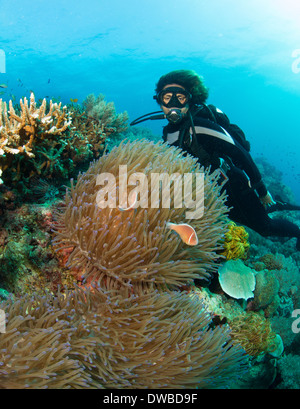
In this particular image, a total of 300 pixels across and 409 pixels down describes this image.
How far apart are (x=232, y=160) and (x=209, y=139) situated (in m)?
0.85

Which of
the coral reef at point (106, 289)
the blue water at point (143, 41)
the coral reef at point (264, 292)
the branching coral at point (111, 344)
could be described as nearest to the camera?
the branching coral at point (111, 344)

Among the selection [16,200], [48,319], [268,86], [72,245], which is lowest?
[48,319]

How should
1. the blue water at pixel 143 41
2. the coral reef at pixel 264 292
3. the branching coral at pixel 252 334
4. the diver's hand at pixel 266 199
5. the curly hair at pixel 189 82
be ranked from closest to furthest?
the branching coral at pixel 252 334 → the coral reef at pixel 264 292 → the curly hair at pixel 189 82 → the diver's hand at pixel 266 199 → the blue water at pixel 143 41

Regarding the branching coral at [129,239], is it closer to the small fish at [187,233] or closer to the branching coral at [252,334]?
the small fish at [187,233]

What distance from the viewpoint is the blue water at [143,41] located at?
32781 mm

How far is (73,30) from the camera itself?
36.5 m

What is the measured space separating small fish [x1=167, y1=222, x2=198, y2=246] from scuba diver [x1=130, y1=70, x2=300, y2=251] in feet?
8.05

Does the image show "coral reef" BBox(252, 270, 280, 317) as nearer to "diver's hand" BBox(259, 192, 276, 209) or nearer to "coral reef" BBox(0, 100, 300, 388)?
"coral reef" BBox(0, 100, 300, 388)

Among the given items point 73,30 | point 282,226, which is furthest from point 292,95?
point 282,226

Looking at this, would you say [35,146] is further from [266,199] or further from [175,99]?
[266,199]

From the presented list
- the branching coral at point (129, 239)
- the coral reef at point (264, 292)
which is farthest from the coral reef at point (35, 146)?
the coral reef at point (264, 292)

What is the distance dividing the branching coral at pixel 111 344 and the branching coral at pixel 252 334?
2.76 ft

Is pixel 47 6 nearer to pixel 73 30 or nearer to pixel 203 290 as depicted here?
pixel 73 30

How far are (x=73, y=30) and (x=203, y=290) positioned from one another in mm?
45003
